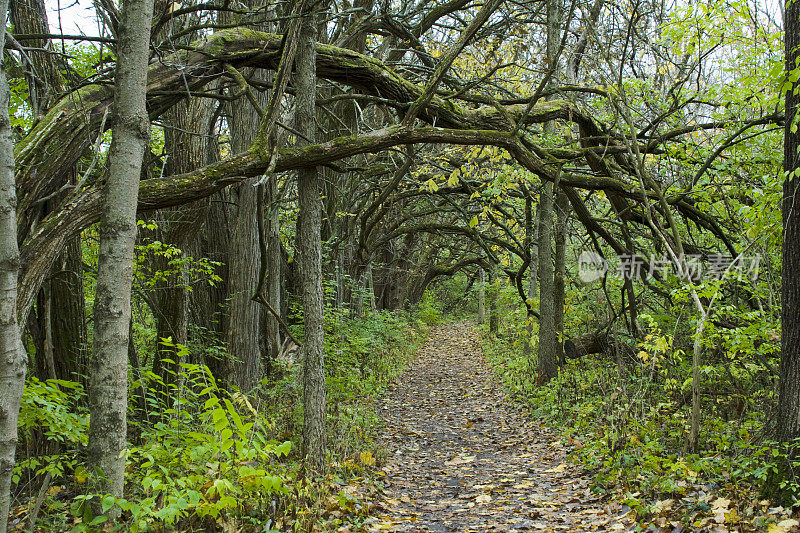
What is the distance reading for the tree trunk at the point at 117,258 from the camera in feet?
10.8

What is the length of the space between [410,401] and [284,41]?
803 cm

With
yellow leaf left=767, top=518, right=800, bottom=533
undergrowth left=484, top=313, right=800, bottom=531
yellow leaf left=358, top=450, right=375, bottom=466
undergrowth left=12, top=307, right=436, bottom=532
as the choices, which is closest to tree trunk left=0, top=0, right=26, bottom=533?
undergrowth left=12, top=307, right=436, bottom=532

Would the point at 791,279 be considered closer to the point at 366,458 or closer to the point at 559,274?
the point at 366,458

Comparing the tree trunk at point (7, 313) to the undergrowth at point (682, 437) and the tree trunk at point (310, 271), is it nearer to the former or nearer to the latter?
the tree trunk at point (310, 271)

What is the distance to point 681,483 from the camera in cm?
470

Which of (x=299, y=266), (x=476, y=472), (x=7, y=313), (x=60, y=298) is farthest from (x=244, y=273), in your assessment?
(x=7, y=313)

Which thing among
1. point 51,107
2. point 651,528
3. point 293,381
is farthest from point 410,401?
point 51,107

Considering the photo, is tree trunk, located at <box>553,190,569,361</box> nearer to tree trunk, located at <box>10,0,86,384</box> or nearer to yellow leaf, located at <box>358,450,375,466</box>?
yellow leaf, located at <box>358,450,375,466</box>

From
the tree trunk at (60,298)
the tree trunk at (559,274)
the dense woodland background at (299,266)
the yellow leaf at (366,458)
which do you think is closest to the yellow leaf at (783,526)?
the dense woodland background at (299,266)

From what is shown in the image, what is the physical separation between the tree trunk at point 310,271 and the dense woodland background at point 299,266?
23 millimetres

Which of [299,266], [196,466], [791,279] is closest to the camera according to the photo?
[196,466]

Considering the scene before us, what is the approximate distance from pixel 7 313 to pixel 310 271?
10.4 ft

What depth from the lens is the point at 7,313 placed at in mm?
2762

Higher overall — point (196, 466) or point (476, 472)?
point (196, 466)
